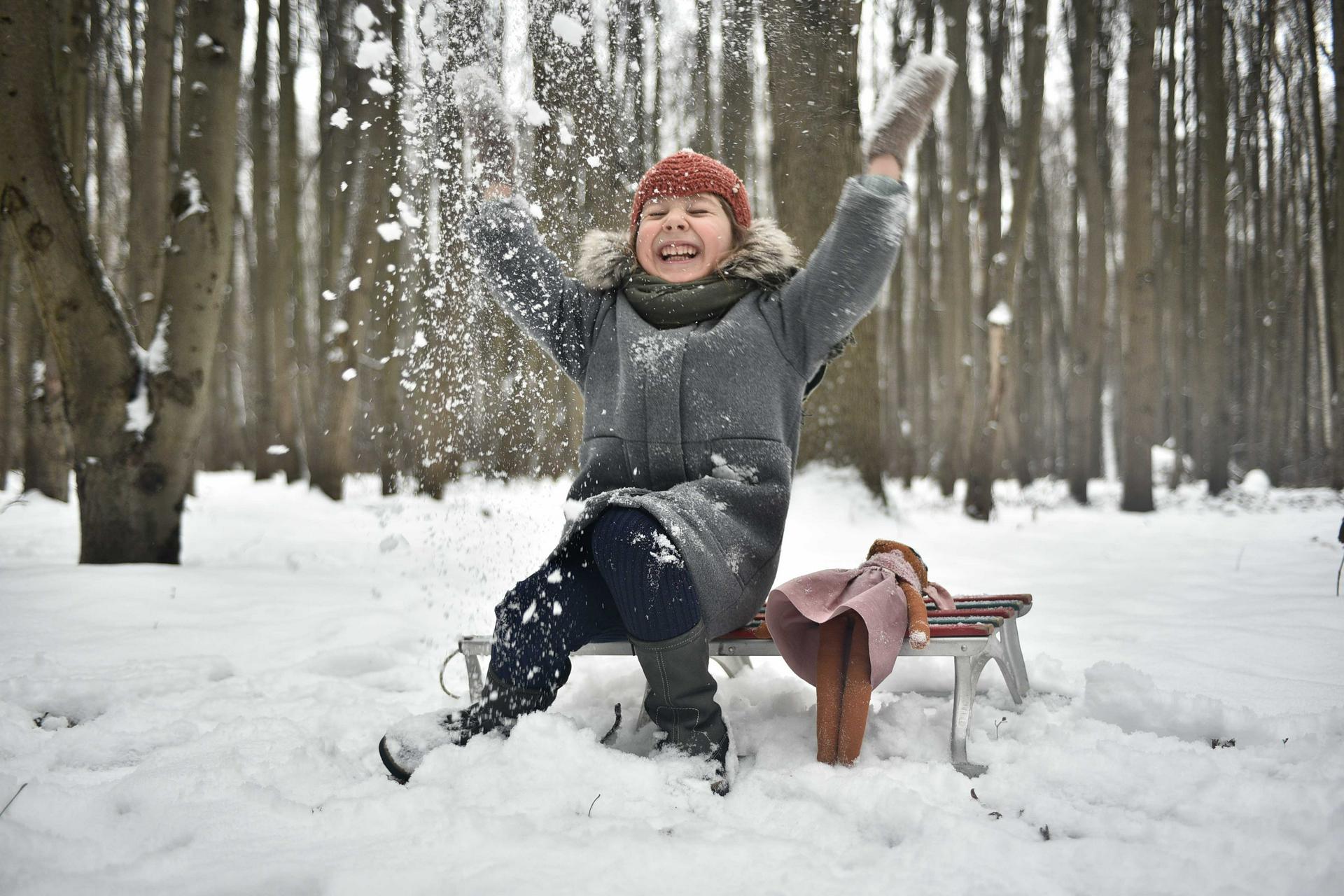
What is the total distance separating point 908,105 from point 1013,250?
6.73 meters

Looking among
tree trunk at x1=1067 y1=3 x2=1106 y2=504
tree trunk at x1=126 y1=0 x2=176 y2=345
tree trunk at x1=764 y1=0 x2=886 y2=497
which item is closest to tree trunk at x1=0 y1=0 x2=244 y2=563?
tree trunk at x1=126 y1=0 x2=176 y2=345

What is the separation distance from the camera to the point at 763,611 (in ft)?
8.07

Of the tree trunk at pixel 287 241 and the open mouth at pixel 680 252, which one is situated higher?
the tree trunk at pixel 287 241

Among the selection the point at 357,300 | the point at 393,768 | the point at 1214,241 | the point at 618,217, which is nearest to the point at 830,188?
the point at 618,217

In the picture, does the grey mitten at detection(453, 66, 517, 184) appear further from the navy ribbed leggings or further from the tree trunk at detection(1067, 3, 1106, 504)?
the tree trunk at detection(1067, 3, 1106, 504)

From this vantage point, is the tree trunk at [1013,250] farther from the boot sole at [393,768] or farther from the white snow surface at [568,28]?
the boot sole at [393,768]

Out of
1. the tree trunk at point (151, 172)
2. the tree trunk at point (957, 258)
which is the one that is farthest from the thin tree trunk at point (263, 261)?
the tree trunk at point (957, 258)

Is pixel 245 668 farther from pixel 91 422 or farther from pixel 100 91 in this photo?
pixel 100 91

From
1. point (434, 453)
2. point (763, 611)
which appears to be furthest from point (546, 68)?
point (434, 453)

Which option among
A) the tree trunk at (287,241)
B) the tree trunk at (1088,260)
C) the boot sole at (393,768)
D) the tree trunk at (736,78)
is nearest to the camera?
the boot sole at (393,768)

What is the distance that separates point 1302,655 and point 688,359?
236cm

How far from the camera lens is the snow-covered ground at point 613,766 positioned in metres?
1.38

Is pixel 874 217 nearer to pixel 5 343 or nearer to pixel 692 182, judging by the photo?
pixel 692 182

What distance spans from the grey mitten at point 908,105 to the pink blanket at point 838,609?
3.37 ft
